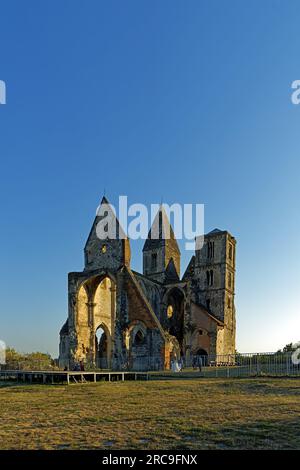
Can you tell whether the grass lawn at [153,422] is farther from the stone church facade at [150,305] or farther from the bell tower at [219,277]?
the bell tower at [219,277]

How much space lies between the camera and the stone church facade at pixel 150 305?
1293 inches

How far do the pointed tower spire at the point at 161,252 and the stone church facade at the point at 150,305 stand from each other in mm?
129

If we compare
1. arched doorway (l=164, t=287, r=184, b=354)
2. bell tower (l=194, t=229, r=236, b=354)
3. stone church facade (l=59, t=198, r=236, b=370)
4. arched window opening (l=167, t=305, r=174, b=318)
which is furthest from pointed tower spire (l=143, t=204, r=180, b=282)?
bell tower (l=194, t=229, r=236, b=354)

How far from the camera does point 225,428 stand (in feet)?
24.6

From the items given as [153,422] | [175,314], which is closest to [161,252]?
[175,314]

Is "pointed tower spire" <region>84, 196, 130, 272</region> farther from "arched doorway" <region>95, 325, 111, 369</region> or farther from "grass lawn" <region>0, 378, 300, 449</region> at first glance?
"grass lawn" <region>0, 378, 300, 449</region>

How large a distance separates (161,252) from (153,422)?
4610 centimetres

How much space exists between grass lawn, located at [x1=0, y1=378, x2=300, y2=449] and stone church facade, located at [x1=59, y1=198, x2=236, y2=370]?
17.9m

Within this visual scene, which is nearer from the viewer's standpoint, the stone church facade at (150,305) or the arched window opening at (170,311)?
the stone church facade at (150,305)

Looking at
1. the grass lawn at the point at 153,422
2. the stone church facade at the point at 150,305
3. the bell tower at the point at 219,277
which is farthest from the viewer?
the bell tower at the point at 219,277

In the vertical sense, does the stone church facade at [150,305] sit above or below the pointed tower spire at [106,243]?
below

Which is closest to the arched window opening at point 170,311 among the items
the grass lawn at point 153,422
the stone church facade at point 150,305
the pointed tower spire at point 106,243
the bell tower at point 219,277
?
the stone church facade at point 150,305
